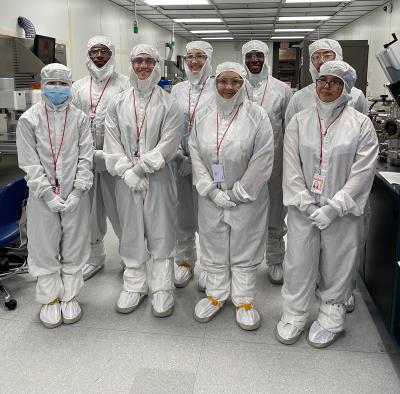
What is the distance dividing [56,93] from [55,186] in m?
0.45

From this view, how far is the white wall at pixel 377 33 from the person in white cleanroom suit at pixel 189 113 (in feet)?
15.3

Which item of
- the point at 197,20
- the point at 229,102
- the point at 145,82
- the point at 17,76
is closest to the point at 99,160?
the point at 145,82

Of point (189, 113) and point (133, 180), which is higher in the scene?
point (189, 113)

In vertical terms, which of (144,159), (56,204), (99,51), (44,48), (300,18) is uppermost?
(300,18)

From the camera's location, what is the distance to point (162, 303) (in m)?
2.37

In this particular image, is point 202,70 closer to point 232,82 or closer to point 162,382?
point 232,82

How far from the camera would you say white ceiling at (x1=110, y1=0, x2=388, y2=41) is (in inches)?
297

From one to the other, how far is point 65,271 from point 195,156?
35.9 inches

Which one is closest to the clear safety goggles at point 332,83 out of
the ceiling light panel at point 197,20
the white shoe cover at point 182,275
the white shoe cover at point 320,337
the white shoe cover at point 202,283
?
the white shoe cover at point 320,337

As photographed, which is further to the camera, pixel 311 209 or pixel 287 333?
pixel 287 333

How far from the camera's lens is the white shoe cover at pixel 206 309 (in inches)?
90.9

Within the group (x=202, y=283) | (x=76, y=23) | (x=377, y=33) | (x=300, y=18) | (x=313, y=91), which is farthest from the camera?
(x=300, y=18)

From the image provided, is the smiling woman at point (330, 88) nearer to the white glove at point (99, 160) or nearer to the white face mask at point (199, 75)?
the white face mask at point (199, 75)

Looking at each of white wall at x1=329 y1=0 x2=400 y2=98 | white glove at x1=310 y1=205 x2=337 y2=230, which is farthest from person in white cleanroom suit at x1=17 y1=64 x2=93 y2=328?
white wall at x1=329 y1=0 x2=400 y2=98
